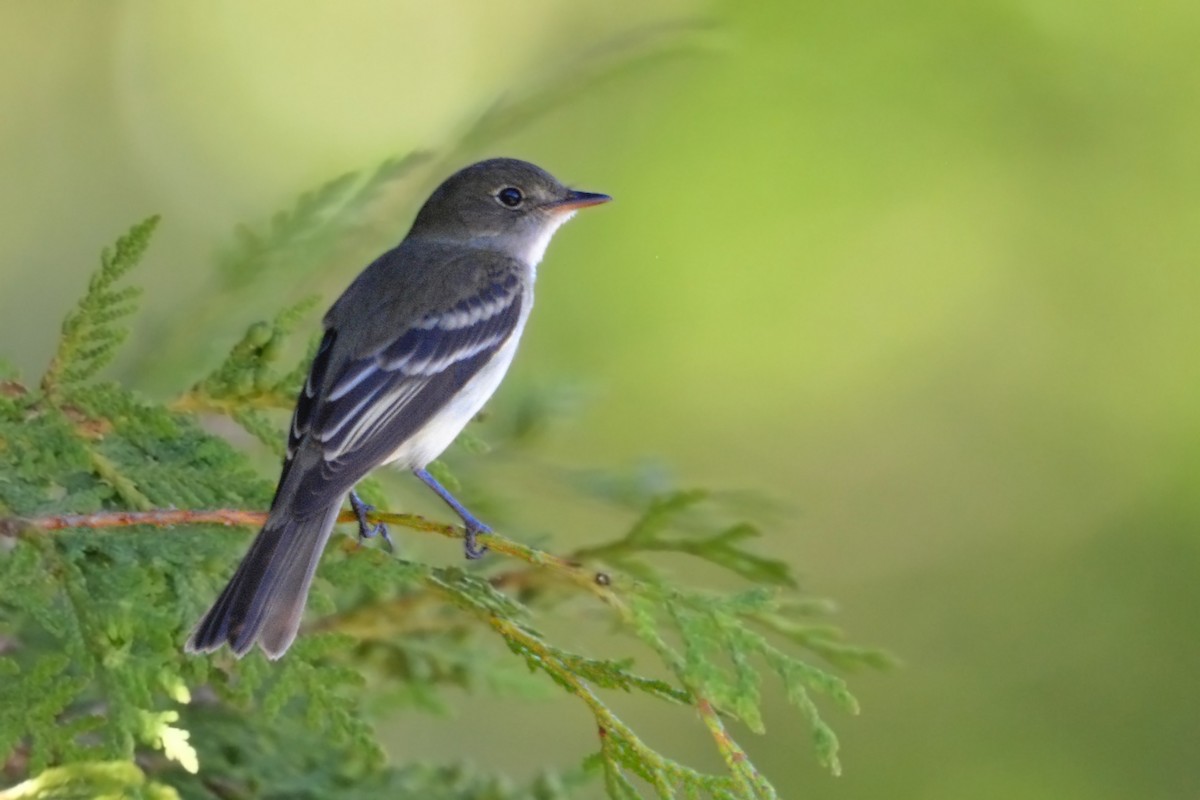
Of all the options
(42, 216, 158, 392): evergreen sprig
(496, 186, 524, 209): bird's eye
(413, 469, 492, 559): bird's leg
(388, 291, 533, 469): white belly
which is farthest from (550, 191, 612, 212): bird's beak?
(42, 216, 158, 392): evergreen sprig

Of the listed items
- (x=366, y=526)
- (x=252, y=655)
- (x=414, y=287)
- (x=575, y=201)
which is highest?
(x=575, y=201)

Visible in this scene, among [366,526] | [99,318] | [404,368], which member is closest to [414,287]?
[404,368]

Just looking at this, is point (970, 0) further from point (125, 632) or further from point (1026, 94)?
point (125, 632)

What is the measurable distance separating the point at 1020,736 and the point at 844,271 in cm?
242

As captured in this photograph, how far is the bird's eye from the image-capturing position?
4820 millimetres

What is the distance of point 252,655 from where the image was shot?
2734 mm

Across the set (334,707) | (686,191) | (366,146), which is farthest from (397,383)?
(366,146)

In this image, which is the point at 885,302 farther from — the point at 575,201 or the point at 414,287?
the point at 414,287

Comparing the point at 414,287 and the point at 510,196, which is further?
the point at 510,196

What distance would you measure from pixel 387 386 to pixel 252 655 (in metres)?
0.94

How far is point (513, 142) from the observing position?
754 cm

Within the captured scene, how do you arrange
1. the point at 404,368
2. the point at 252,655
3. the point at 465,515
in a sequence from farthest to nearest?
the point at 404,368 → the point at 465,515 → the point at 252,655

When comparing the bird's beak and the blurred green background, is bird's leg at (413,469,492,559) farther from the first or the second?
the blurred green background

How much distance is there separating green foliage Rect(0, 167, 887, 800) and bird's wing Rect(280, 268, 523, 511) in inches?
4.4
